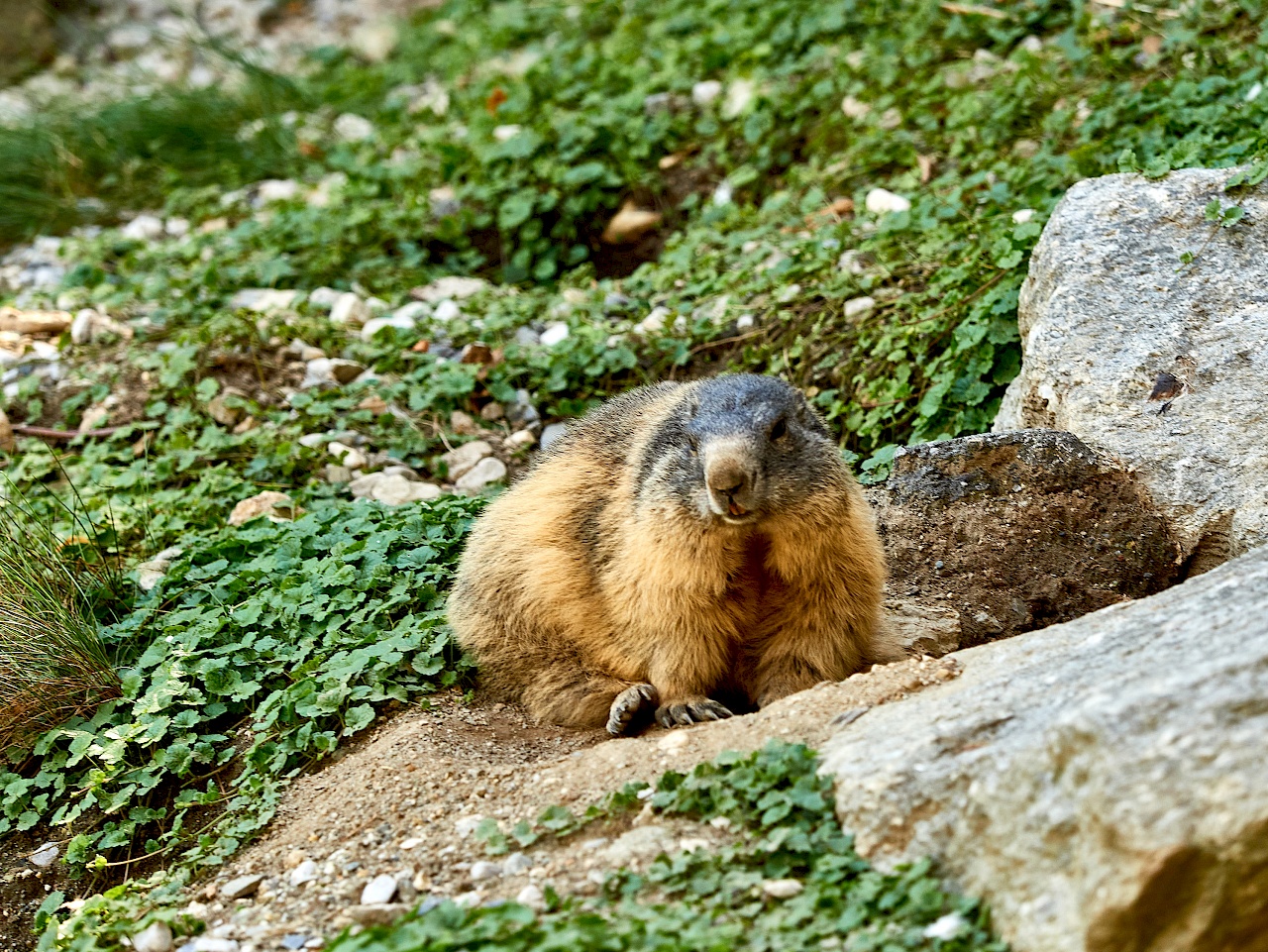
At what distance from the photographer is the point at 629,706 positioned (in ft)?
15.3

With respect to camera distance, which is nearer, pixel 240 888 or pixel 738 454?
pixel 240 888

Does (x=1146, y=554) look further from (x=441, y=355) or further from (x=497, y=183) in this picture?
(x=497, y=183)

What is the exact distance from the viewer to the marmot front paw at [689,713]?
4.52 m

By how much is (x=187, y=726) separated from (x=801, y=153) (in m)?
5.35

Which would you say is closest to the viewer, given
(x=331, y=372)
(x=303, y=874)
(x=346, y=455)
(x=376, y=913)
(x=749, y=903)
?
(x=749, y=903)

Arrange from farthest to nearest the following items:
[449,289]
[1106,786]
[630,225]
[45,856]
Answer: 1. [630,225]
2. [449,289]
3. [45,856]
4. [1106,786]

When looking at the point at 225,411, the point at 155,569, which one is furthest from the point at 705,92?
the point at 155,569

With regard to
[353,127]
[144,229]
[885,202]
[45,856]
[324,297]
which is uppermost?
[353,127]

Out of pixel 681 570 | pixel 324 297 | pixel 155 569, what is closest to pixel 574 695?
pixel 681 570

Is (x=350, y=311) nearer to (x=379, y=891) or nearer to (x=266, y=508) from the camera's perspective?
(x=266, y=508)

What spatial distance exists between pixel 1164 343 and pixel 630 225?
13.3 feet

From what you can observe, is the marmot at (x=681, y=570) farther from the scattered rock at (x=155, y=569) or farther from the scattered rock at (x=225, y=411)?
the scattered rock at (x=225, y=411)

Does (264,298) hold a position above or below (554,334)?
above

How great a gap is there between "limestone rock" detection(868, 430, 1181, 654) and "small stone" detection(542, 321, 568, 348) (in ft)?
8.41
